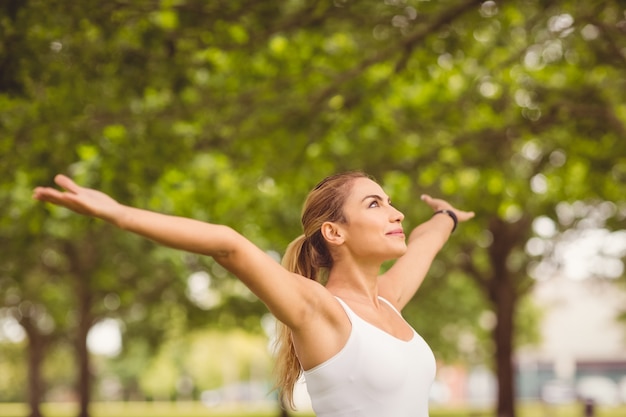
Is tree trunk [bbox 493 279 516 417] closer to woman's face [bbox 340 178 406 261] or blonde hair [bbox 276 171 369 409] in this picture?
blonde hair [bbox 276 171 369 409]

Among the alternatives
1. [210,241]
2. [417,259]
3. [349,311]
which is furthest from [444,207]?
[210,241]

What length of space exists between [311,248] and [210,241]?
0.87 m

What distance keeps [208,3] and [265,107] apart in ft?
6.85

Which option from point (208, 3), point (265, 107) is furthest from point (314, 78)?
point (208, 3)

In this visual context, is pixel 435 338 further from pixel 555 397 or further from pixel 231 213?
pixel 231 213

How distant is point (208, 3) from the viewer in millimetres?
9273

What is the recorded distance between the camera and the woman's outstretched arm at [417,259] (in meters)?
4.04

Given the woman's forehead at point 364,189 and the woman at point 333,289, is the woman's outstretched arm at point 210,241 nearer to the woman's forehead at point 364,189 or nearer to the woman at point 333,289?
the woman at point 333,289

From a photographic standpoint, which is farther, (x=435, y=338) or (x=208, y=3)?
(x=435, y=338)

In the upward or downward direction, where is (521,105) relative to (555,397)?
downward

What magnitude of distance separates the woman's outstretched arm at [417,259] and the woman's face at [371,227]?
53cm

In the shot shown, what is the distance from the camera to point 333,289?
3.50 metres

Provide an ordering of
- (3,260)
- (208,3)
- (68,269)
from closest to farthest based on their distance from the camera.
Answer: (208,3)
(3,260)
(68,269)

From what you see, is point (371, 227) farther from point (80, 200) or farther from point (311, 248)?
point (80, 200)
